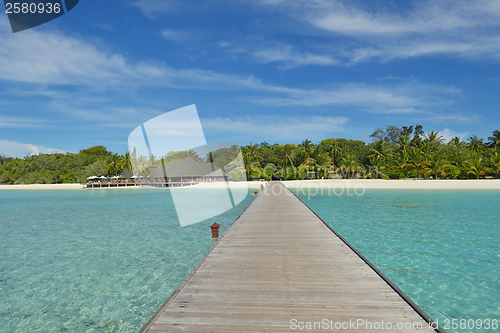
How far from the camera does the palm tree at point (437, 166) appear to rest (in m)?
48.6

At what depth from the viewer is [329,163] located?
62.4m

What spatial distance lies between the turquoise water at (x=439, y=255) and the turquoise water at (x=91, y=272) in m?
6.67

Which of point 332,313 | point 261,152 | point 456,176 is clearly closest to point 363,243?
point 332,313

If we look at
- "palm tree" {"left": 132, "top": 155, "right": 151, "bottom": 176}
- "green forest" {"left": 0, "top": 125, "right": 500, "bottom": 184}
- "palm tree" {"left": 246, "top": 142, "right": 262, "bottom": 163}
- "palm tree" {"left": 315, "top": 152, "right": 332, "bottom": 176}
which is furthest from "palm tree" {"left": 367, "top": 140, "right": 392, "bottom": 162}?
"palm tree" {"left": 132, "top": 155, "right": 151, "bottom": 176}

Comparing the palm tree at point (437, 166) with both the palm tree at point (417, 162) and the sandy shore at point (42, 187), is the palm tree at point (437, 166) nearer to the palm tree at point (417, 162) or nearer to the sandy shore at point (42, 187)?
the palm tree at point (417, 162)

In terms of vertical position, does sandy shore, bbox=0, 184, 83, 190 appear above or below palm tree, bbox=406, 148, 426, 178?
below

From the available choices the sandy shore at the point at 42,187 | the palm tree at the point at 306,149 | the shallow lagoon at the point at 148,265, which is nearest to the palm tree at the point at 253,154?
the palm tree at the point at 306,149

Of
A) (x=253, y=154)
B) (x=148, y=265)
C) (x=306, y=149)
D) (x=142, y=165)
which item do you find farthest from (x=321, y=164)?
(x=148, y=265)

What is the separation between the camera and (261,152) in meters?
74.9

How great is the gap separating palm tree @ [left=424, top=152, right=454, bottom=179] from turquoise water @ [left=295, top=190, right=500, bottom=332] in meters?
35.3

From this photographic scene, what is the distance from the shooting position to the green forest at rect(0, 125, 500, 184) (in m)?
49.8

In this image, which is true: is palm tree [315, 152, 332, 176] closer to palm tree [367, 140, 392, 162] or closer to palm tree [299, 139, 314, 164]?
palm tree [299, 139, 314, 164]

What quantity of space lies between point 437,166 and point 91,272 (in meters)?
57.1

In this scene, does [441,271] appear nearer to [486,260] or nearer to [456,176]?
[486,260]
